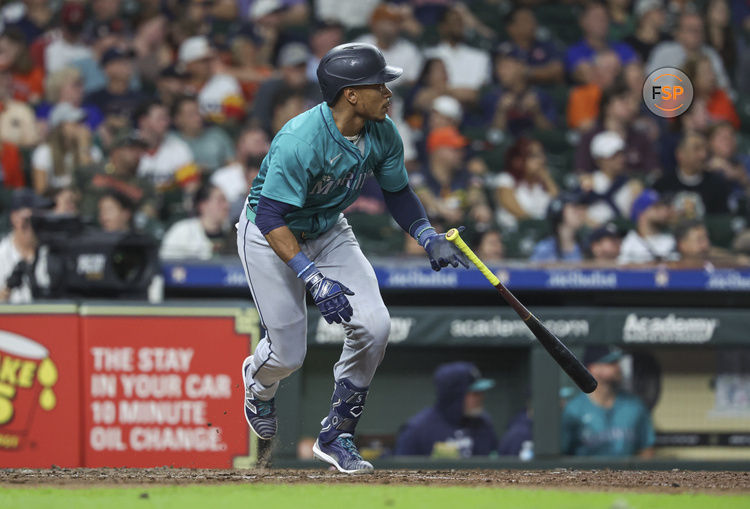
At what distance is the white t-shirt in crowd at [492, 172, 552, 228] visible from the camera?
32.4 feet

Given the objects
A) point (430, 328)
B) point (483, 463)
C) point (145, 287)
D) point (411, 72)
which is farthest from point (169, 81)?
point (483, 463)

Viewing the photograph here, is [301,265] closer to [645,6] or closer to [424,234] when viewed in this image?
[424,234]

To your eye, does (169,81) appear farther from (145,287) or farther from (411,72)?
(145,287)

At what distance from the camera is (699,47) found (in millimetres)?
11266

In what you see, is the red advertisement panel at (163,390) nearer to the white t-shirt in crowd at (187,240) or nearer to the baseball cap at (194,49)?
the white t-shirt in crowd at (187,240)

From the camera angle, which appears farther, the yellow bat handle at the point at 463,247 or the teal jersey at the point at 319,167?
the yellow bat handle at the point at 463,247

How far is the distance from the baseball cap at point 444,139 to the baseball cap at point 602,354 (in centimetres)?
261

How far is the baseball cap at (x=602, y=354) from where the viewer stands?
7.91 metres

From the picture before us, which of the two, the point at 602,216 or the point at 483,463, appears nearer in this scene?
the point at 483,463

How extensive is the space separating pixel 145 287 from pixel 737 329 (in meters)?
4.11

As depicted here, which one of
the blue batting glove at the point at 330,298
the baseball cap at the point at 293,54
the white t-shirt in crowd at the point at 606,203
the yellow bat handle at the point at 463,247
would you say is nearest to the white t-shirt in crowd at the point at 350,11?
the baseball cap at the point at 293,54

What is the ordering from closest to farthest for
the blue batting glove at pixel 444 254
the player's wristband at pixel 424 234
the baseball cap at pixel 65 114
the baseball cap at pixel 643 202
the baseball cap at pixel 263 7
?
the blue batting glove at pixel 444 254
the player's wristband at pixel 424 234
the baseball cap at pixel 643 202
the baseball cap at pixel 65 114
the baseball cap at pixel 263 7

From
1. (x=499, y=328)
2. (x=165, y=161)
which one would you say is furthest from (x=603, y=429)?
(x=165, y=161)

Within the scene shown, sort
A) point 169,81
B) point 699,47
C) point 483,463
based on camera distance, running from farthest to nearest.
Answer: point 699,47
point 169,81
point 483,463
